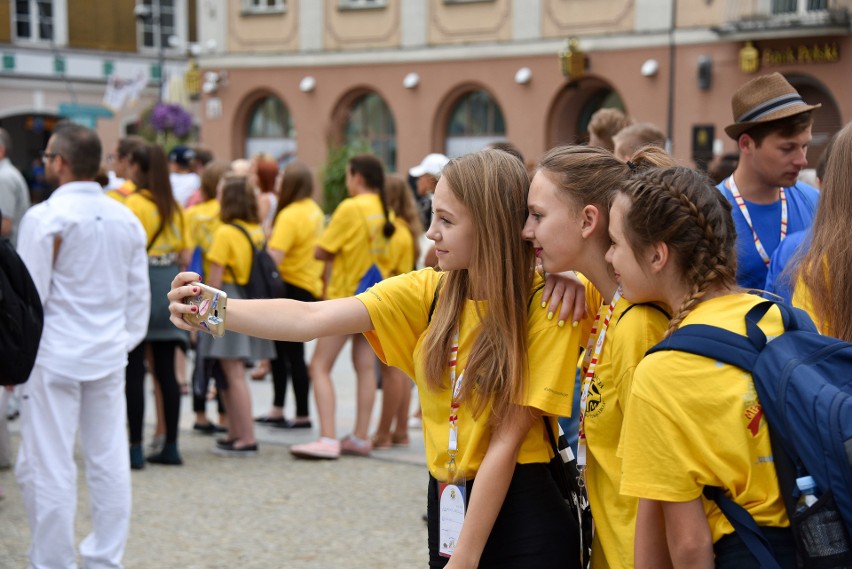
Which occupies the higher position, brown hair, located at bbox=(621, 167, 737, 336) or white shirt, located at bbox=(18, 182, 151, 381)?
brown hair, located at bbox=(621, 167, 737, 336)

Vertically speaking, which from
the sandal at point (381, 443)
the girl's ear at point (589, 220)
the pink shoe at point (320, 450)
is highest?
the girl's ear at point (589, 220)

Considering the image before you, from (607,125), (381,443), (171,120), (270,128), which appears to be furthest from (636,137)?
(270,128)

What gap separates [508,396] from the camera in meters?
2.53

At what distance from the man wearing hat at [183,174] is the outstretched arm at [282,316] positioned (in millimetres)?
7817

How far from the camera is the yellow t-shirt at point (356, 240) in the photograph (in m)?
7.39

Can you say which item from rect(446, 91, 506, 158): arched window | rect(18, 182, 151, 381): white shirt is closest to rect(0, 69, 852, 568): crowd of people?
rect(18, 182, 151, 381): white shirt

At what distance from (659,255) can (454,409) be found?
671mm

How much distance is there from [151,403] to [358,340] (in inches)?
122

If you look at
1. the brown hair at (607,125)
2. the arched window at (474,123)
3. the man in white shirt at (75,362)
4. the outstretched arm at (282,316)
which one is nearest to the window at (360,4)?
the arched window at (474,123)

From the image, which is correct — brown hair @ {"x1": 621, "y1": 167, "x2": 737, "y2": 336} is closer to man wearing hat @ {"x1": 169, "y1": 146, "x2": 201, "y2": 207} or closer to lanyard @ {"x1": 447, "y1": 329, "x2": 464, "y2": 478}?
lanyard @ {"x1": 447, "y1": 329, "x2": 464, "y2": 478}

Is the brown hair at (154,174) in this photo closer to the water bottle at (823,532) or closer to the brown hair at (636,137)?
the brown hair at (636,137)

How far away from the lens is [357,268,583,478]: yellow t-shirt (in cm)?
253

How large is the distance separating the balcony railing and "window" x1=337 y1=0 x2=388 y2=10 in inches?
372

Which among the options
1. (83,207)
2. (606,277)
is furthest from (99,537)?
(606,277)
